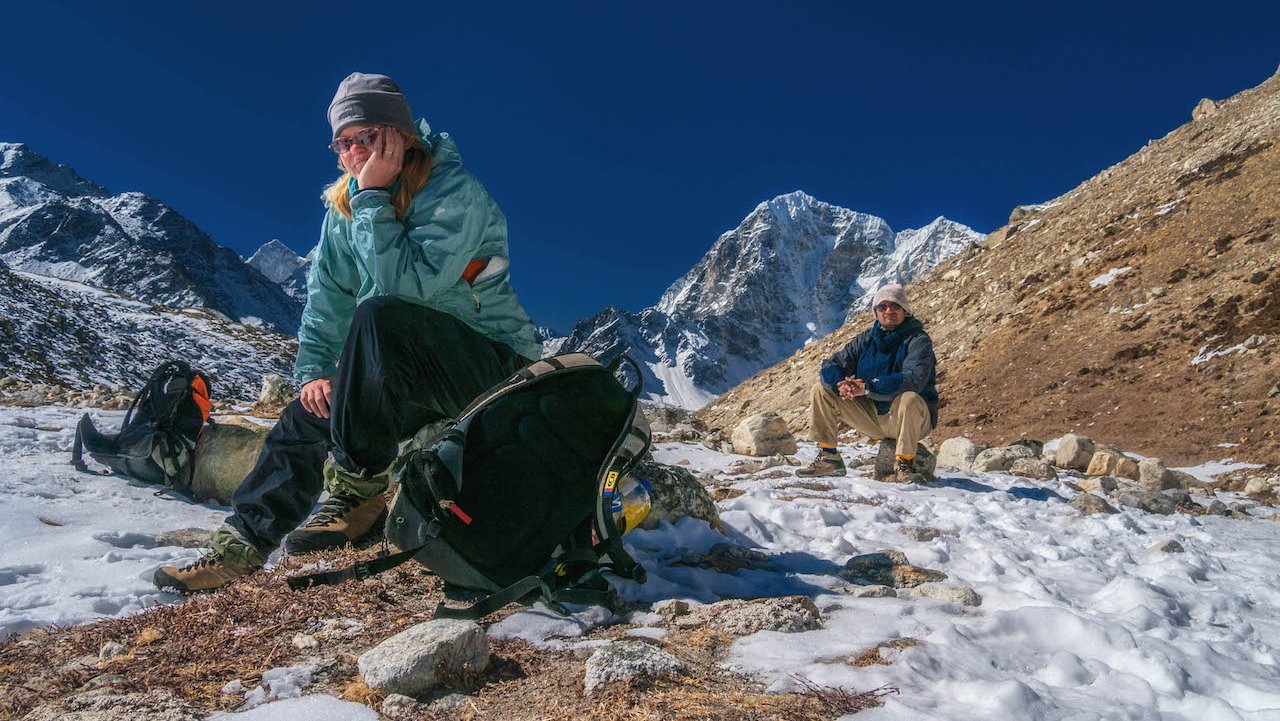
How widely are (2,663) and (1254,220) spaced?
27.6 m

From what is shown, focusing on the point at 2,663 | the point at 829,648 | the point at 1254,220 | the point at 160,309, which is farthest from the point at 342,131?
the point at 160,309

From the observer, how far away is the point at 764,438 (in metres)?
10.0

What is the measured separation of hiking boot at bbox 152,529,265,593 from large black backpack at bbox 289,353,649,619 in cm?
63

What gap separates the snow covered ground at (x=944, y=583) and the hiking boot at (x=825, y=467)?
1104 mm

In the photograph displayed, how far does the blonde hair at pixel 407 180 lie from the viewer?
332cm

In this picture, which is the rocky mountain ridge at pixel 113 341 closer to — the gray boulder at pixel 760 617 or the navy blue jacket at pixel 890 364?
the navy blue jacket at pixel 890 364

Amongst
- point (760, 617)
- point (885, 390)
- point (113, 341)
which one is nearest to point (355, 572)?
point (760, 617)

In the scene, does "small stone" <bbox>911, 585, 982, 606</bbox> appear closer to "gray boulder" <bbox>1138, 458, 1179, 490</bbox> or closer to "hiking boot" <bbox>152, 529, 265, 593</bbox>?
"hiking boot" <bbox>152, 529, 265, 593</bbox>

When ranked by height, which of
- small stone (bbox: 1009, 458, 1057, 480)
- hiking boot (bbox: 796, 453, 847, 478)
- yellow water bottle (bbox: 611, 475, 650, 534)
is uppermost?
small stone (bbox: 1009, 458, 1057, 480)

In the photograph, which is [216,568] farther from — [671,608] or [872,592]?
[872,592]

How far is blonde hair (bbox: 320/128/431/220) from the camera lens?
3318mm

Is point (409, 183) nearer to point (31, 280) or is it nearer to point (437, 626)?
point (437, 626)

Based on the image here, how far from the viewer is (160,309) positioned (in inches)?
1491

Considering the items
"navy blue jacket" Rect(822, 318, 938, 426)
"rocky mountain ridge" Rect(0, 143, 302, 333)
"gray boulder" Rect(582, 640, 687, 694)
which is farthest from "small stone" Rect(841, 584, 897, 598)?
"rocky mountain ridge" Rect(0, 143, 302, 333)
